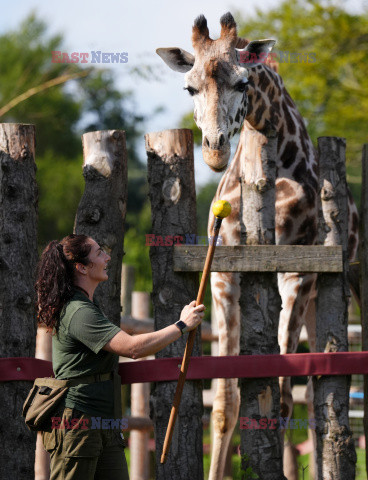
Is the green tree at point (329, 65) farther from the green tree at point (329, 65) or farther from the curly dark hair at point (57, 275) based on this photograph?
the curly dark hair at point (57, 275)

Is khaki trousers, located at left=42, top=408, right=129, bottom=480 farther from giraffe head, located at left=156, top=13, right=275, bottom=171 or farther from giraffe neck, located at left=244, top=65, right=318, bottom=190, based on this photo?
giraffe neck, located at left=244, top=65, right=318, bottom=190

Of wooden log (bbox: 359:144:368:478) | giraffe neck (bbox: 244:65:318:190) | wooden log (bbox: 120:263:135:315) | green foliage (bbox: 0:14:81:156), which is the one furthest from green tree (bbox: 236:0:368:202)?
wooden log (bbox: 359:144:368:478)

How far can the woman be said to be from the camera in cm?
419

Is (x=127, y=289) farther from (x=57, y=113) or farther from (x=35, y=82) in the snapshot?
(x=57, y=113)

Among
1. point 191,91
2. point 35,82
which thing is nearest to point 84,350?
point 191,91

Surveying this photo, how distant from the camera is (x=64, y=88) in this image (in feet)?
95.9

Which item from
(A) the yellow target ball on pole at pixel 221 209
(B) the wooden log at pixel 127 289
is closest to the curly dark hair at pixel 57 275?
(A) the yellow target ball on pole at pixel 221 209

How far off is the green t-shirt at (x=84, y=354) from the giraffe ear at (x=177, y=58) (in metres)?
2.33

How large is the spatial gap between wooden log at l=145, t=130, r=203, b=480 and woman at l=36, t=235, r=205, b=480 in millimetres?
940

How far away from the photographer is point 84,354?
4.30 metres

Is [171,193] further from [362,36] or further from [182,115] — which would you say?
[182,115]

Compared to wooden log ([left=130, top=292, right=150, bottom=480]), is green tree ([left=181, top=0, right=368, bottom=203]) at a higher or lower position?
higher

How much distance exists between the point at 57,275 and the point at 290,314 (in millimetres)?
2414

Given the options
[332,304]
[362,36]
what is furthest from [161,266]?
[362,36]
